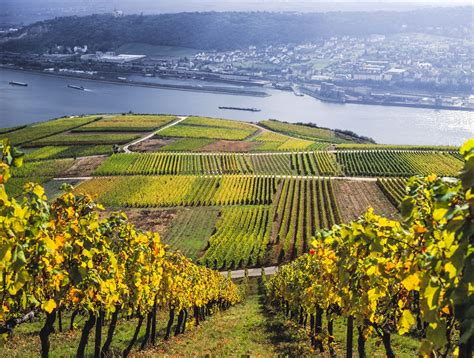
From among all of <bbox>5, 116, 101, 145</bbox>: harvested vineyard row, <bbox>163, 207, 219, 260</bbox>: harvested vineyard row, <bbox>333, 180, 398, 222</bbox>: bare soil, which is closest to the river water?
<bbox>5, 116, 101, 145</bbox>: harvested vineyard row

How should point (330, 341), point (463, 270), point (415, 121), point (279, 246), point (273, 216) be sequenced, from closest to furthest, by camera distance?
point (463, 270) → point (330, 341) → point (279, 246) → point (273, 216) → point (415, 121)

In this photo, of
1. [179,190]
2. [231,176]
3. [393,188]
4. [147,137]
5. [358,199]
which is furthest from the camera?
[147,137]

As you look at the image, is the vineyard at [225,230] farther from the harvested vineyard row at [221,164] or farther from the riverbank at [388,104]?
the riverbank at [388,104]

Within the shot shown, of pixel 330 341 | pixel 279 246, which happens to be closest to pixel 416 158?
pixel 279 246

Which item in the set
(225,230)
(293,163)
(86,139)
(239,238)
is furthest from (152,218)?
(86,139)

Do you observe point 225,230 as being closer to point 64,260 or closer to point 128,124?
point 64,260

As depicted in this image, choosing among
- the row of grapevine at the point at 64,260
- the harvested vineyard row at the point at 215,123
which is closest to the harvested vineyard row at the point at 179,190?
the row of grapevine at the point at 64,260

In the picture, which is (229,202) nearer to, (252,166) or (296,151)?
(252,166)
